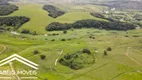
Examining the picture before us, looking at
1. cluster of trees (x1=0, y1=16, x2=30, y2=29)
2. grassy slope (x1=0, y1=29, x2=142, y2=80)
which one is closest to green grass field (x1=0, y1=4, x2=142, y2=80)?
grassy slope (x1=0, y1=29, x2=142, y2=80)

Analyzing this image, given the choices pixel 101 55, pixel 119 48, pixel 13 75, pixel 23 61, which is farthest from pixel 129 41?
pixel 13 75

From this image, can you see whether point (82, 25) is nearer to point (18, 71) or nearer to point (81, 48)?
point (81, 48)

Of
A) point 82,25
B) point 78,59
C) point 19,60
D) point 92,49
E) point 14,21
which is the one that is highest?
point 78,59

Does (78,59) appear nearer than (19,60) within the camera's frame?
No

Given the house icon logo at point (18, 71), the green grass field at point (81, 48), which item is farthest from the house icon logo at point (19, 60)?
the green grass field at point (81, 48)

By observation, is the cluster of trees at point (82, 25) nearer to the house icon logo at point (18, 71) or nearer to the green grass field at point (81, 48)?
the green grass field at point (81, 48)

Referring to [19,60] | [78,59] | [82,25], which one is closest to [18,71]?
[19,60]

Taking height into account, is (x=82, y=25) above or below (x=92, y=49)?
below
